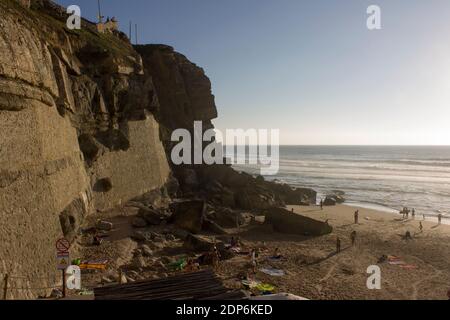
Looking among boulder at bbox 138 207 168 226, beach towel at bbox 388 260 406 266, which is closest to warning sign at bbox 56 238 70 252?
boulder at bbox 138 207 168 226

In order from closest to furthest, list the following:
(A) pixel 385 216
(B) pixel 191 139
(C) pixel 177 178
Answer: (A) pixel 385 216 < (C) pixel 177 178 < (B) pixel 191 139

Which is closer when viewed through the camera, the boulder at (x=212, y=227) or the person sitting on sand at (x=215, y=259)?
the person sitting on sand at (x=215, y=259)

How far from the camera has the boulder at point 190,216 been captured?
26.3 metres

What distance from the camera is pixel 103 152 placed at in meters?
27.5

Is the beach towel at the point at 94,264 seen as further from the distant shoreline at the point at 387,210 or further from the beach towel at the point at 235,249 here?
the distant shoreline at the point at 387,210

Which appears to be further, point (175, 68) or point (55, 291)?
point (175, 68)

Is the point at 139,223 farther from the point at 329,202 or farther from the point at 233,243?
the point at 329,202

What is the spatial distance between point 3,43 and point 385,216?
35.5m

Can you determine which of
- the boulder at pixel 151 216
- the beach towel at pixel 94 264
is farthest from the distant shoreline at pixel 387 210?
the beach towel at pixel 94 264

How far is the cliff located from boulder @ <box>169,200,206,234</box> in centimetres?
545

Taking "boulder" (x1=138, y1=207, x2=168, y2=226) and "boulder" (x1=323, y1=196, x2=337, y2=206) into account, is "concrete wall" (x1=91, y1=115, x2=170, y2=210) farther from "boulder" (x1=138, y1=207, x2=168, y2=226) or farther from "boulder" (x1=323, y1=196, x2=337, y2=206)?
"boulder" (x1=323, y1=196, x2=337, y2=206)

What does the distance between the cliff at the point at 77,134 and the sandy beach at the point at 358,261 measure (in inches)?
366
